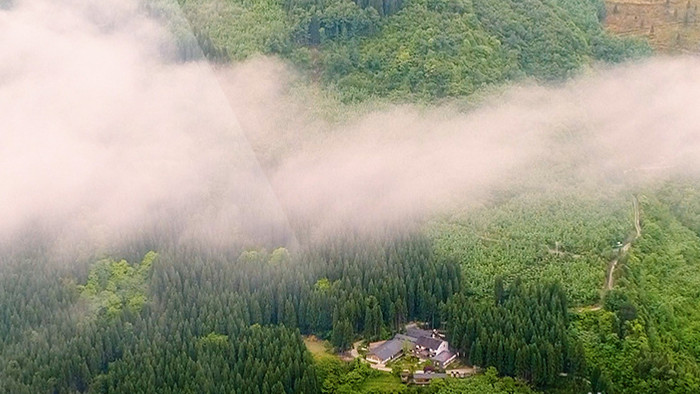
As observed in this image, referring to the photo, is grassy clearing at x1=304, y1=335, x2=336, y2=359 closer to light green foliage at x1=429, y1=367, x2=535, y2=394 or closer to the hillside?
light green foliage at x1=429, y1=367, x2=535, y2=394

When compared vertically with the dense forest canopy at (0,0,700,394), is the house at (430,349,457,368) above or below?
below

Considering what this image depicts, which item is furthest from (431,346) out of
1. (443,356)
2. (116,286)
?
(116,286)

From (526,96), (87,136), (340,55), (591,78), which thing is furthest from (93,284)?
(591,78)

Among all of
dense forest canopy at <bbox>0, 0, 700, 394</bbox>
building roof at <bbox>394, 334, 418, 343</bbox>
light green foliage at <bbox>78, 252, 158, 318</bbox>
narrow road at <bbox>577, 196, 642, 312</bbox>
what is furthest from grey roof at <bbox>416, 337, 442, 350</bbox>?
light green foliage at <bbox>78, 252, 158, 318</bbox>

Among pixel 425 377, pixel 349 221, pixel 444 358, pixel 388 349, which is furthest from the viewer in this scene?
pixel 349 221

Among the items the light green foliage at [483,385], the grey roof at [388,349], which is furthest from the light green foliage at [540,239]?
the light green foliage at [483,385]

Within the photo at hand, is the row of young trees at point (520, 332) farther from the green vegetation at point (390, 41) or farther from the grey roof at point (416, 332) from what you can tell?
the green vegetation at point (390, 41)

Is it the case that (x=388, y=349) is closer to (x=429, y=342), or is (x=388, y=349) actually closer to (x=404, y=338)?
(x=404, y=338)
